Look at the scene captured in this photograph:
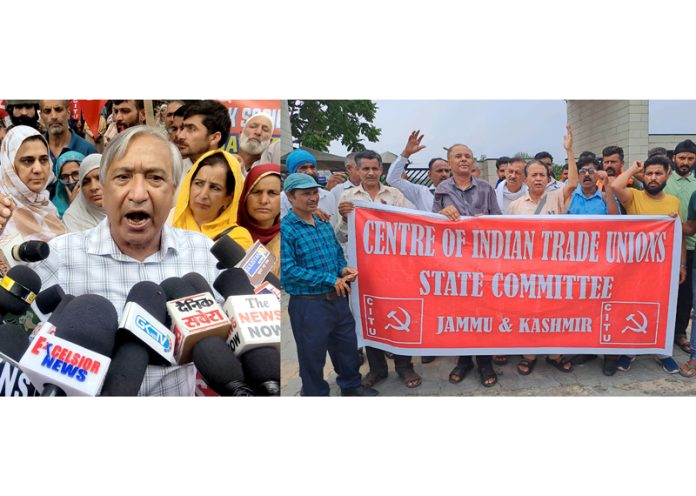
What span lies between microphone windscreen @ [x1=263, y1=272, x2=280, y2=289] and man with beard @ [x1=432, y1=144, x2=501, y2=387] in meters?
1.39

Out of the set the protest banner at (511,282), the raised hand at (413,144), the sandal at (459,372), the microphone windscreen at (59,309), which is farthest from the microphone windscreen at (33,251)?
the sandal at (459,372)

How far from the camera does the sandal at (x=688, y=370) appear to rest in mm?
4754

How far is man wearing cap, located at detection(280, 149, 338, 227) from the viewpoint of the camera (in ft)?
14.6

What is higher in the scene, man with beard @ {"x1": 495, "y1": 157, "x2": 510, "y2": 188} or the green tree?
the green tree

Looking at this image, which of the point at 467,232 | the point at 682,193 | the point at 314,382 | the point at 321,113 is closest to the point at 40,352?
the point at 314,382

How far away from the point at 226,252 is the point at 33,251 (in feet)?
4.75

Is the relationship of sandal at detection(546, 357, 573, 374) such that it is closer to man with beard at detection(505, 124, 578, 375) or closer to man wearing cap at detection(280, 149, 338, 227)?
man with beard at detection(505, 124, 578, 375)

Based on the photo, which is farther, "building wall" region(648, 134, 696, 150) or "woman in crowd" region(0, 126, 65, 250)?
"building wall" region(648, 134, 696, 150)

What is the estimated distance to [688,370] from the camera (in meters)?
4.76

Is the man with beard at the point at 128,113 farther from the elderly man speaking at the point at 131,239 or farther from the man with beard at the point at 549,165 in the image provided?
the man with beard at the point at 549,165

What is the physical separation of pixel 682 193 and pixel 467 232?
6.02 feet

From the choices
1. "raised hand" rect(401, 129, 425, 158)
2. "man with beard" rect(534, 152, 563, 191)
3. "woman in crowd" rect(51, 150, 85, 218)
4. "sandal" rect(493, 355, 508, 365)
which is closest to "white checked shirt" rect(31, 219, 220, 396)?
"woman in crowd" rect(51, 150, 85, 218)

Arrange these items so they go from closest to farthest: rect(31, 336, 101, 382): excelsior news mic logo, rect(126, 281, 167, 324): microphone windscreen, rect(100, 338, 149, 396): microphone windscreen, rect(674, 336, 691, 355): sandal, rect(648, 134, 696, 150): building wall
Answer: rect(31, 336, 101, 382): excelsior news mic logo
rect(100, 338, 149, 396): microphone windscreen
rect(126, 281, 167, 324): microphone windscreen
rect(648, 134, 696, 150): building wall
rect(674, 336, 691, 355): sandal

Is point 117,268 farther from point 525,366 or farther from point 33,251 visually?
point 525,366
